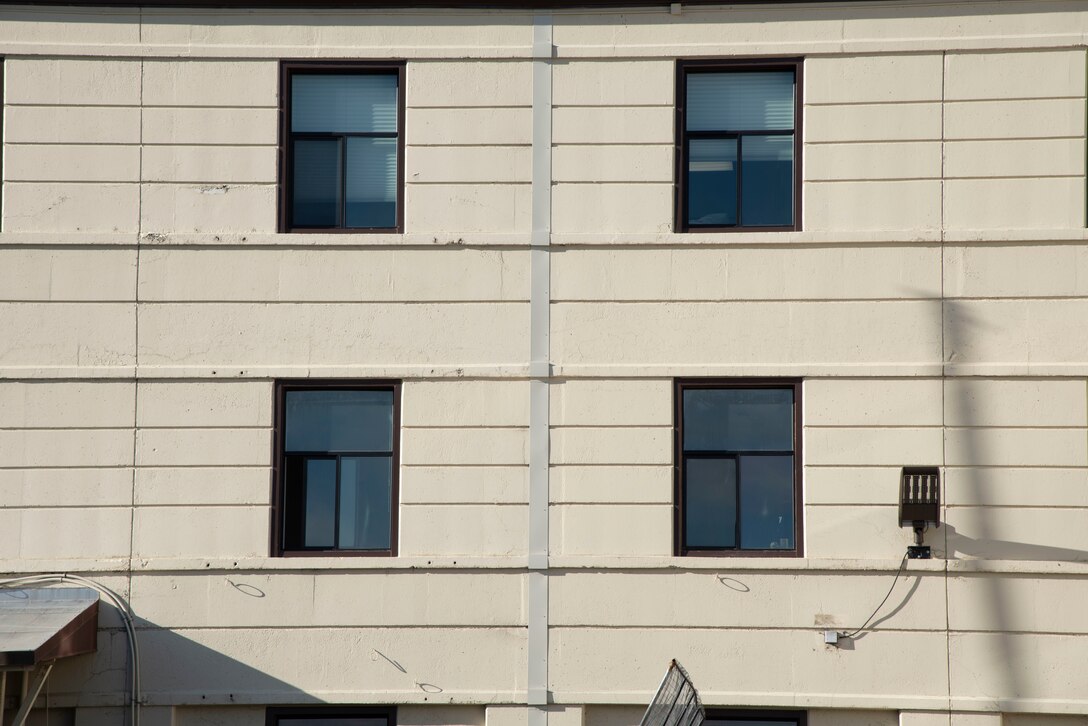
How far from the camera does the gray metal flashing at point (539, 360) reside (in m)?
10.4

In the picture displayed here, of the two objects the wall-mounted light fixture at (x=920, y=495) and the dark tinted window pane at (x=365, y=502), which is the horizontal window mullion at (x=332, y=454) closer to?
the dark tinted window pane at (x=365, y=502)

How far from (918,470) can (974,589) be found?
46.9 inches

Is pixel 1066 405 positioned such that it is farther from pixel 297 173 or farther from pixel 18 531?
pixel 18 531

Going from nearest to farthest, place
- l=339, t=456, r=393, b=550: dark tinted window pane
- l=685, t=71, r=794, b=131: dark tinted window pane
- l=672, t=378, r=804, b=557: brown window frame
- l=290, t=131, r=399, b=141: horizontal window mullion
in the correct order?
l=672, t=378, r=804, b=557: brown window frame → l=339, t=456, r=393, b=550: dark tinted window pane → l=685, t=71, r=794, b=131: dark tinted window pane → l=290, t=131, r=399, b=141: horizontal window mullion

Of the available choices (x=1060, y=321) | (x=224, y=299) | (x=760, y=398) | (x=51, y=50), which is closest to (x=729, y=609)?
(x=760, y=398)

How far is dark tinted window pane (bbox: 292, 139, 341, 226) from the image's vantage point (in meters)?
11.0

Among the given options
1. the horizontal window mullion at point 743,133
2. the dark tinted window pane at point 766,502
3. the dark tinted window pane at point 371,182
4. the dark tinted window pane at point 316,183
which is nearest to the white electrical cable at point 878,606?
the dark tinted window pane at point 766,502

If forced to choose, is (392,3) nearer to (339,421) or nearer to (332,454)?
(339,421)

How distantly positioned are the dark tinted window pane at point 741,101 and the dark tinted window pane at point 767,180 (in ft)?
0.51

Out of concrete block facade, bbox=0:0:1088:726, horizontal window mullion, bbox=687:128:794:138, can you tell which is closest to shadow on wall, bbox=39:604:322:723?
concrete block facade, bbox=0:0:1088:726

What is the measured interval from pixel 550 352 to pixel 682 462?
5.04 ft

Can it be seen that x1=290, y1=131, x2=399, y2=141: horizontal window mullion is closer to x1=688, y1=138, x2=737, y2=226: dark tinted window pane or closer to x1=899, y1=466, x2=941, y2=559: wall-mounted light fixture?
x1=688, y1=138, x2=737, y2=226: dark tinted window pane

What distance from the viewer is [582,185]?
10766 millimetres

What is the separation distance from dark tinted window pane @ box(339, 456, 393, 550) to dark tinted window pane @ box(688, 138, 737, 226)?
143 inches
